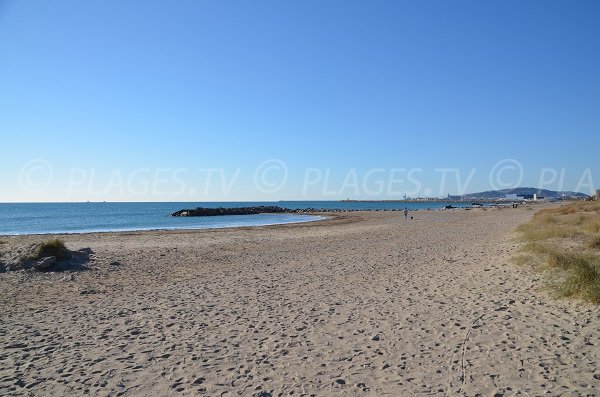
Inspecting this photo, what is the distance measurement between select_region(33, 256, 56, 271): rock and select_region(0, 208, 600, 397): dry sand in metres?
0.44

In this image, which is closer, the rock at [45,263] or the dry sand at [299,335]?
the dry sand at [299,335]

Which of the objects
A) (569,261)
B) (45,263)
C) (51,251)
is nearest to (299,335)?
(569,261)

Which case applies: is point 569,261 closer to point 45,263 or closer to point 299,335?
point 299,335

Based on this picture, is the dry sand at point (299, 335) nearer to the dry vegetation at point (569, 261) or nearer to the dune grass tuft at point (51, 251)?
the dry vegetation at point (569, 261)

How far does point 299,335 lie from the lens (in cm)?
663

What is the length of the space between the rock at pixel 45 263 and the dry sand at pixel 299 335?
0.44 metres

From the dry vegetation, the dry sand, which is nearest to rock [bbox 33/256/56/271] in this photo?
the dry sand

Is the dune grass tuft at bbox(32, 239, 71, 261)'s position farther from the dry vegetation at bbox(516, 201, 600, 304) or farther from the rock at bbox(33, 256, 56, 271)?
the dry vegetation at bbox(516, 201, 600, 304)

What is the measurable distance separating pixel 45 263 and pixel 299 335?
992cm

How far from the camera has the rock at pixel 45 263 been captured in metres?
12.9

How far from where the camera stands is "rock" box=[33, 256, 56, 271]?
506 inches

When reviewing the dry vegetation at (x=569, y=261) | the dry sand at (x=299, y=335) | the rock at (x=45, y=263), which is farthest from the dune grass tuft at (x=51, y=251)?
the dry vegetation at (x=569, y=261)

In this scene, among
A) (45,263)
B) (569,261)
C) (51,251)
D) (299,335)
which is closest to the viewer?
(299,335)

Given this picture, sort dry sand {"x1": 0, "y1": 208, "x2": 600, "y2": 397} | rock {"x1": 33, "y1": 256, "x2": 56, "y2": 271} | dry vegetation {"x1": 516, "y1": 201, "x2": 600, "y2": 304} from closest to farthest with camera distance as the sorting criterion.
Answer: dry sand {"x1": 0, "y1": 208, "x2": 600, "y2": 397} < dry vegetation {"x1": 516, "y1": 201, "x2": 600, "y2": 304} < rock {"x1": 33, "y1": 256, "x2": 56, "y2": 271}
